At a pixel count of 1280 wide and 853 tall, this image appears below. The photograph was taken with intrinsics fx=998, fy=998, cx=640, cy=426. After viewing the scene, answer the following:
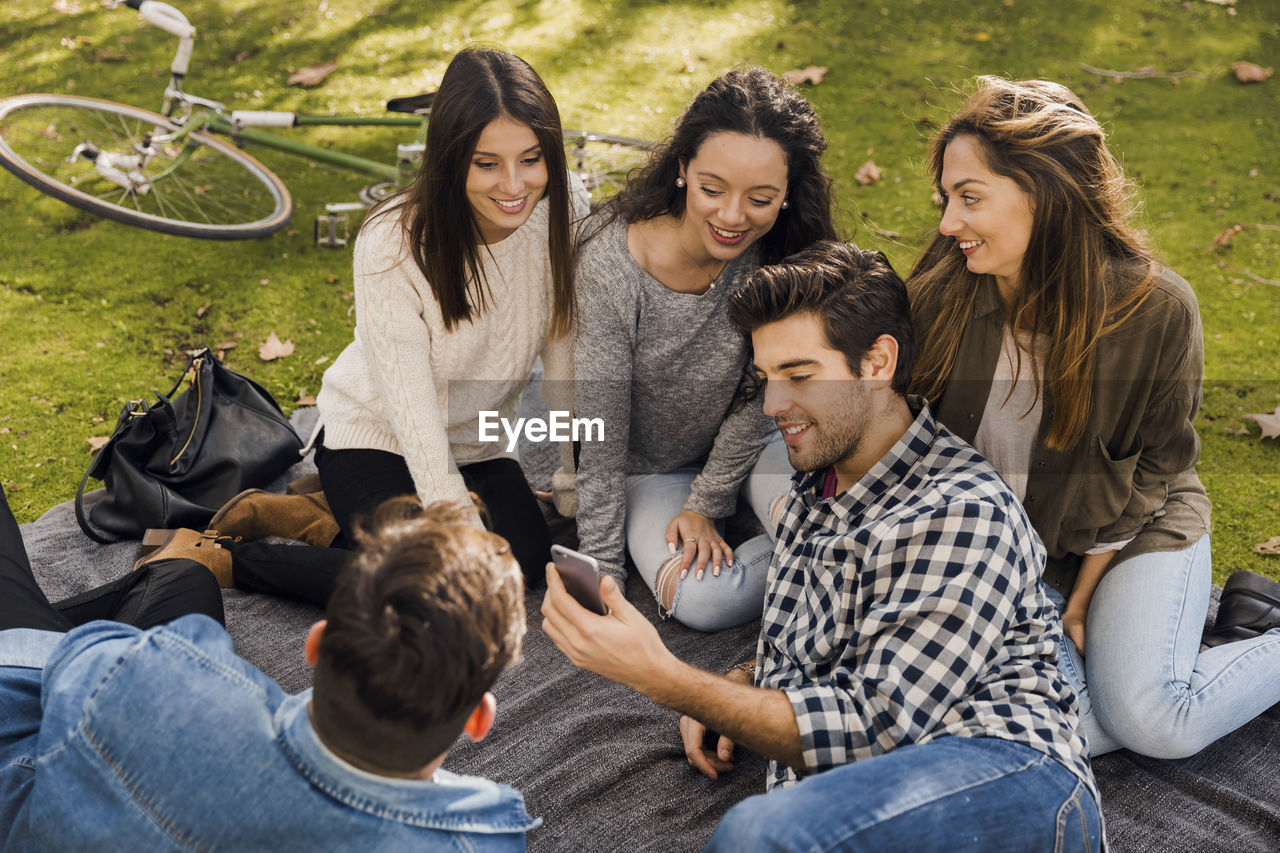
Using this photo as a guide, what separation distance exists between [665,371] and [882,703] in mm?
1483

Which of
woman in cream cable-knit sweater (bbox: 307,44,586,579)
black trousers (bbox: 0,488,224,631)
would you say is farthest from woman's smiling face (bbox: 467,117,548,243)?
black trousers (bbox: 0,488,224,631)

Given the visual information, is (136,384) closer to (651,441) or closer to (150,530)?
(150,530)

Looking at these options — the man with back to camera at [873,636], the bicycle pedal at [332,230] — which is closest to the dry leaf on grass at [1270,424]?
the man with back to camera at [873,636]

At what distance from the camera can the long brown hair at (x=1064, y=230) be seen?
2.69 m

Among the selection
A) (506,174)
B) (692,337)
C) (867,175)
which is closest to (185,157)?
(506,174)

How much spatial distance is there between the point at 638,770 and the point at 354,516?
1.17 m

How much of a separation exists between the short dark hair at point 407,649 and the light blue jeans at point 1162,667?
6.14 feet

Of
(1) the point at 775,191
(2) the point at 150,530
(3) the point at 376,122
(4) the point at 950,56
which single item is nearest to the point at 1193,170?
(4) the point at 950,56

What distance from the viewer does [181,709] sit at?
5.16ft

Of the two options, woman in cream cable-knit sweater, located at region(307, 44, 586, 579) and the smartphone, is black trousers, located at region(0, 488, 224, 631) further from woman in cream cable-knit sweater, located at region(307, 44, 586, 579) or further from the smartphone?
the smartphone

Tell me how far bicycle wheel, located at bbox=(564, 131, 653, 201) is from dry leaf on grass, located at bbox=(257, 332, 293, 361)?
5.84ft

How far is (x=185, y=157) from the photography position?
5.45m

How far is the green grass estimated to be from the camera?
4562 millimetres

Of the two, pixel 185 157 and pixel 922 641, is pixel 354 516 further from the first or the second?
pixel 185 157
